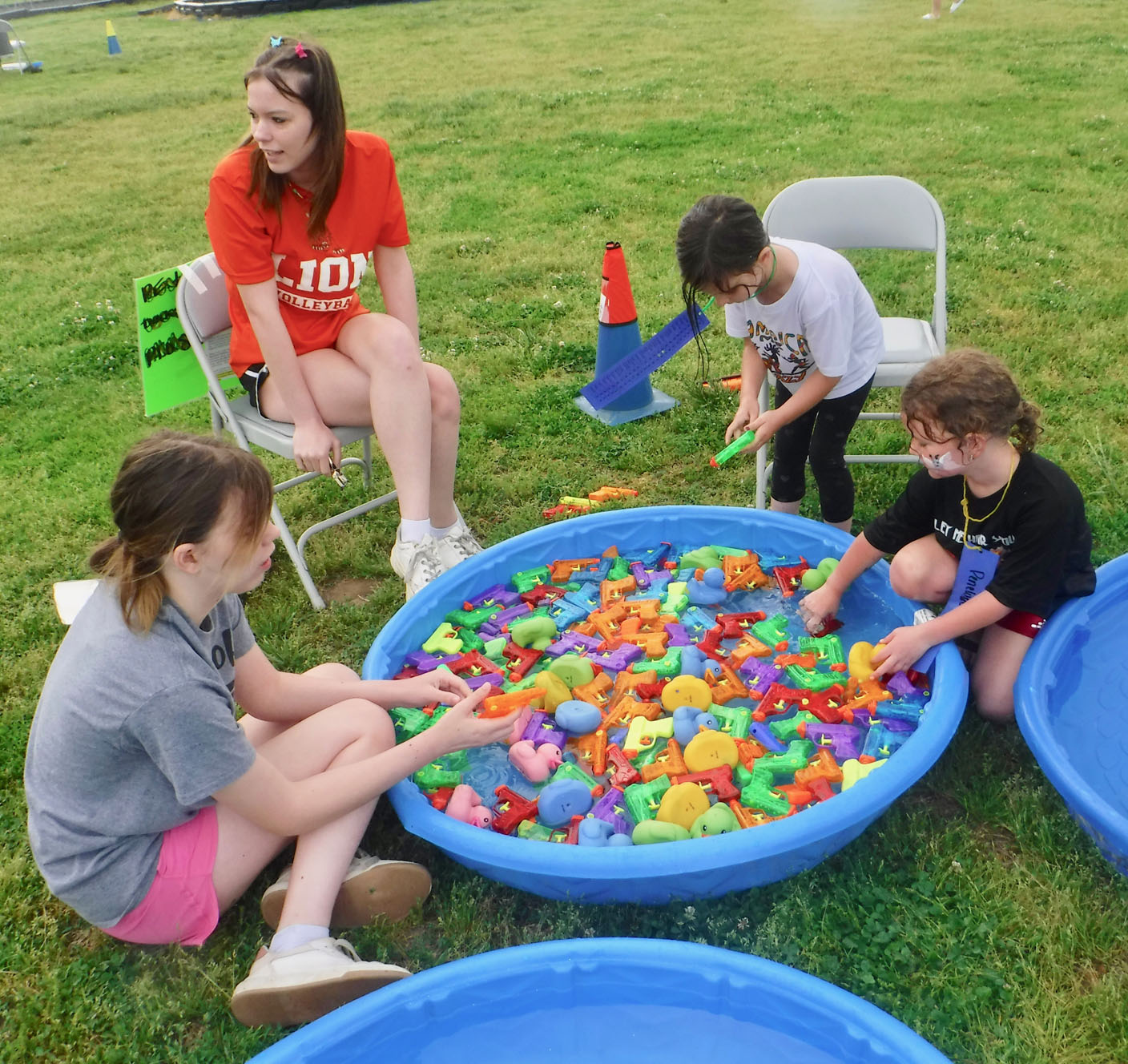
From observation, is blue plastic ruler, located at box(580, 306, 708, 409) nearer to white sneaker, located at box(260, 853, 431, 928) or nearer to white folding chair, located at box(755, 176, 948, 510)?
white folding chair, located at box(755, 176, 948, 510)

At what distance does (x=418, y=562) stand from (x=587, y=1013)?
1557mm

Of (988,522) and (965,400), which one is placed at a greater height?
(965,400)

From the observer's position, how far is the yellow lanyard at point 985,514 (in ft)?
7.95

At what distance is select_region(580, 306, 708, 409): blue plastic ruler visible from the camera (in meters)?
4.11

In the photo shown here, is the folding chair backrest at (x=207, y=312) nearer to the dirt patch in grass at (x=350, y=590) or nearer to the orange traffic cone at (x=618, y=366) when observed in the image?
the dirt patch in grass at (x=350, y=590)


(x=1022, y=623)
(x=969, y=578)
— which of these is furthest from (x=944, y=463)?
(x=1022, y=623)

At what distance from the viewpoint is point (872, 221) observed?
368 centimetres

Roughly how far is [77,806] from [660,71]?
37.4 ft

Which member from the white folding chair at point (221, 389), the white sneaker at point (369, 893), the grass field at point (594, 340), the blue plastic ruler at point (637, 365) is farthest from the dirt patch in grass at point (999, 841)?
the blue plastic ruler at point (637, 365)

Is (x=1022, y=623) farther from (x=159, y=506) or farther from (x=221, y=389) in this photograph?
(x=221, y=389)

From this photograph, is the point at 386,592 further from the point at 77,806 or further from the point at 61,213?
the point at 61,213

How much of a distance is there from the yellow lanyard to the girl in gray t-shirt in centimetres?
133

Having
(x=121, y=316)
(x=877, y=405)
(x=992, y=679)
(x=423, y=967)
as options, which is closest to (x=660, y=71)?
(x=121, y=316)

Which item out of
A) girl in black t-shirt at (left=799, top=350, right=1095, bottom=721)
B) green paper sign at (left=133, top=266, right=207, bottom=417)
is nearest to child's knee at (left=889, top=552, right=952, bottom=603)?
girl in black t-shirt at (left=799, top=350, right=1095, bottom=721)
